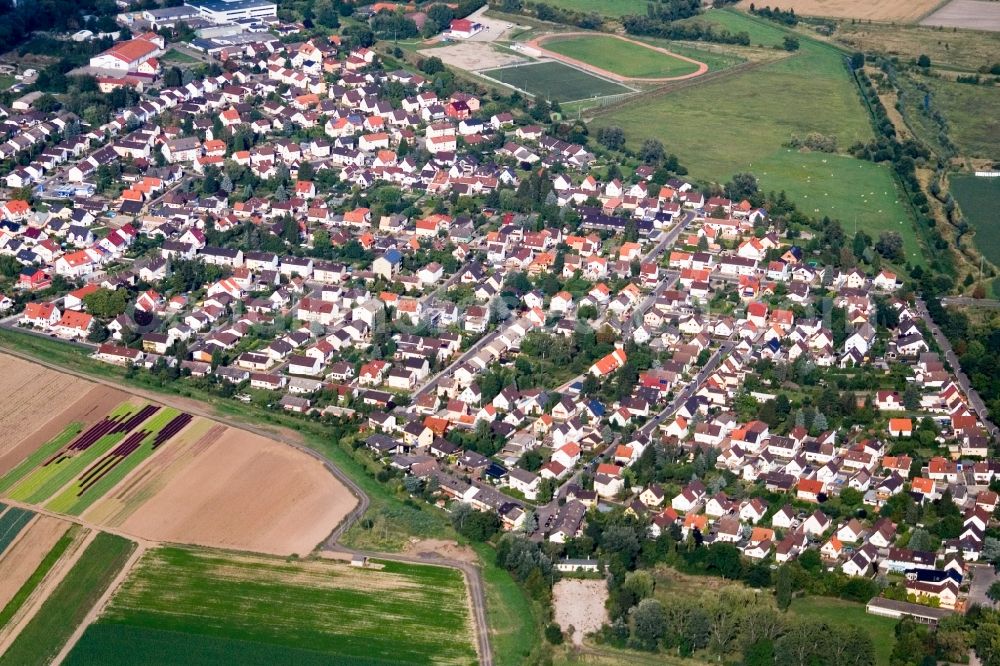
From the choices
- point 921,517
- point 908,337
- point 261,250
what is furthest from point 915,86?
point 921,517

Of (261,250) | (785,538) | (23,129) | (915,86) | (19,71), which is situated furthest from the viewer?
(915,86)

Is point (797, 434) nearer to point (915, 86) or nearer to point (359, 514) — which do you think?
point (359, 514)

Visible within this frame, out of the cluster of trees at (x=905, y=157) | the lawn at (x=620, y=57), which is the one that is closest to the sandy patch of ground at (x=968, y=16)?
the cluster of trees at (x=905, y=157)

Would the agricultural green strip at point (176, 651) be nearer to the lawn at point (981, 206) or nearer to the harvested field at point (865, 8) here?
the lawn at point (981, 206)

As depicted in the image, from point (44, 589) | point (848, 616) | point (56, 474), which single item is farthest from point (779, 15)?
point (44, 589)

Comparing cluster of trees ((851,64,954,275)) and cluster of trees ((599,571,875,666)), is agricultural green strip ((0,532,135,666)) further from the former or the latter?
cluster of trees ((851,64,954,275))

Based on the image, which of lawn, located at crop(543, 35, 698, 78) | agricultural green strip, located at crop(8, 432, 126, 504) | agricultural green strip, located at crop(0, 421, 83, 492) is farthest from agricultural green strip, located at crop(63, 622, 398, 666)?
lawn, located at crop(543, 35, 698, 78)

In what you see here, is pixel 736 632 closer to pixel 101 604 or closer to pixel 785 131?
pixel 101 604
